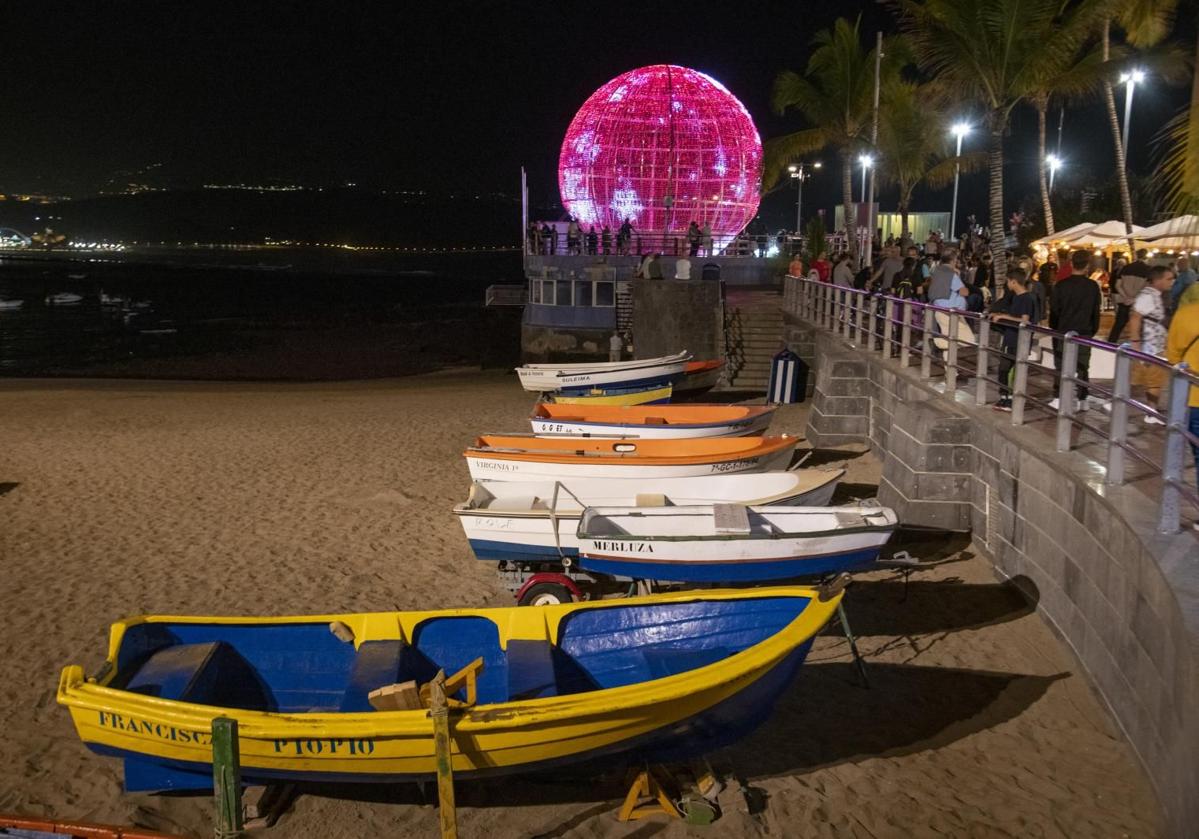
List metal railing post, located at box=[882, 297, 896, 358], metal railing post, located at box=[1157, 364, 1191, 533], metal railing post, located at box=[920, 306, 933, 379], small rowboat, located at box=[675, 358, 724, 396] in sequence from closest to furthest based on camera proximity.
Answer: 1. metal railing post, located at box=[1157, 364, 1191, 533]
2. metal railing post, located at box=[920, 306, 933, 379]
3. metal railing post, located at box=[882, 297, 896, 358]
4. small rowboat, located at box=[675, 358, 724, 396]

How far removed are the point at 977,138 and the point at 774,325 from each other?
3305 cm

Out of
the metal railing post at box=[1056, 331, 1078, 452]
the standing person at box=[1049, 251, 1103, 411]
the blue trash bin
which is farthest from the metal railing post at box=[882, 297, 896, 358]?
the metal railing post at box=[1056, 331, 1078, 452]

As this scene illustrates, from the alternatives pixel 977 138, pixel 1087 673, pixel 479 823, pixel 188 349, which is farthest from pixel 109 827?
pixel 977 138

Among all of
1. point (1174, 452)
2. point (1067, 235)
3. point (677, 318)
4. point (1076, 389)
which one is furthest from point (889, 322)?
point (1067, 235)

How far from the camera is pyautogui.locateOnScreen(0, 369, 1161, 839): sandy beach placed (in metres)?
6.04

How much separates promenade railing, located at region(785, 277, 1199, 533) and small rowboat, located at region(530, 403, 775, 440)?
2.36 meters

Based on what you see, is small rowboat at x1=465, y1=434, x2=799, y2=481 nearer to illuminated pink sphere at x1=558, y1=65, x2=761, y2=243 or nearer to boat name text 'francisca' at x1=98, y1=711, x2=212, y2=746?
boat name text 'francisca' at x1=98, y1=711, x2=212, y2=746

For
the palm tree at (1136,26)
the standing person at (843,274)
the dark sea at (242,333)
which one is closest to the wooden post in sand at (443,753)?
the palm tree at (1136,26)

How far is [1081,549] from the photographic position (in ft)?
23.9

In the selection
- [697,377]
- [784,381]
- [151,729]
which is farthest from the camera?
[697,377]

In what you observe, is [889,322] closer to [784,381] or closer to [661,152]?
[784,381]

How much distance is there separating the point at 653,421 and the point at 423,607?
18.2ft

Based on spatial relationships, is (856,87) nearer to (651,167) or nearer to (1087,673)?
(651,167)

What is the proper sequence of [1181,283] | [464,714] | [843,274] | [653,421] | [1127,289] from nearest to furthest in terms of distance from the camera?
[464,714] → [1181,283] → [1127,289] → [653,421] → [843,274]
